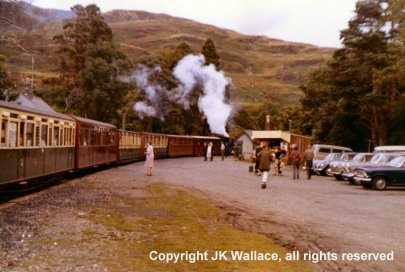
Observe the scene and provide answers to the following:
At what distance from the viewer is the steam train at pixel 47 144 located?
1225 centimetres

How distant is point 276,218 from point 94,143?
13940 millimetres

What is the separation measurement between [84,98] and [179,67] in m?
18.6

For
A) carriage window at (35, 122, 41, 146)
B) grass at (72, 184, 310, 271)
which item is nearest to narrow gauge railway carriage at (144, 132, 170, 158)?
carriage window at (35, 122, 41, 146)

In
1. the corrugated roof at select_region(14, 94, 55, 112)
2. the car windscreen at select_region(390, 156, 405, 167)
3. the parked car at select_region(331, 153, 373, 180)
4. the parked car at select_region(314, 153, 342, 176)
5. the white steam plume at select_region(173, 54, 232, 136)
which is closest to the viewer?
the car windscreen at select_region(390, 156, 405, 167)

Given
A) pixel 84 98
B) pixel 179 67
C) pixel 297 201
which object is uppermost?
pixel 179 67

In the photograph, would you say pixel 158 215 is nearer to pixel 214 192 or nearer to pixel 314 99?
pixel 214 192

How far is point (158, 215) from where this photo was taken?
11320 mm

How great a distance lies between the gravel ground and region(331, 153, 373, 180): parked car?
5.80 meters

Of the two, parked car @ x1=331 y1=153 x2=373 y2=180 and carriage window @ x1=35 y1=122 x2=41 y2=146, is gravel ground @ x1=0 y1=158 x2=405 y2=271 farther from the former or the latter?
parked car @ x1=331 y1=153 x2=373 y2=180

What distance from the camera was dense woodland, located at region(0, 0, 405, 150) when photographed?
119 ft

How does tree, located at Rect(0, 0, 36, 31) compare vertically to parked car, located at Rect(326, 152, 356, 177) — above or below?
above

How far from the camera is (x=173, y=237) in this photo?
8727 millimetres

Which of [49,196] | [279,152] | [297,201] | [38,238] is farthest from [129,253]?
[279,152]

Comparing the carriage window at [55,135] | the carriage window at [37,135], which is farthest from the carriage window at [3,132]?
the carriage window at [55,135]
